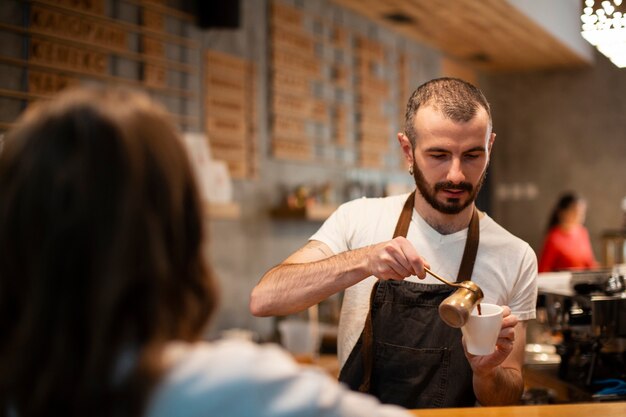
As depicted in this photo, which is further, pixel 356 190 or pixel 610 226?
pixel 610 226

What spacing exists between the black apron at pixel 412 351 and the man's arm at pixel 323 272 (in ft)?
0.70

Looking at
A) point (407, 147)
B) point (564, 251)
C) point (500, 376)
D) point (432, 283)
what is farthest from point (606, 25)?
point (564, 251)

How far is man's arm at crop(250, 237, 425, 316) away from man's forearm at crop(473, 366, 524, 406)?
1.37 feet

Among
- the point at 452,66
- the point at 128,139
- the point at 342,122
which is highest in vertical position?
the point at 452,66

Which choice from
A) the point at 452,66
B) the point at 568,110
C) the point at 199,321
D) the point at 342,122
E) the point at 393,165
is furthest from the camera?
the point at 568,110

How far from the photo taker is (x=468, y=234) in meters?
2.13

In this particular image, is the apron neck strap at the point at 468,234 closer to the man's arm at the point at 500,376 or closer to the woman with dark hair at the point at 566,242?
the man's arm at the point at 500,376

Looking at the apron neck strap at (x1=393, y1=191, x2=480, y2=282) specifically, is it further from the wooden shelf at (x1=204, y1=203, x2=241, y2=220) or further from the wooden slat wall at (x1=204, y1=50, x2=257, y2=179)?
the wooden slat wall at (x1=204, y1=50, x2=257, y2=179)

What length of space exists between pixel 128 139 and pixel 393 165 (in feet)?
20.9

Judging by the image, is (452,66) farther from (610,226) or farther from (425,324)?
(425,324)

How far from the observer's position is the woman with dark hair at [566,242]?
22.2 ft

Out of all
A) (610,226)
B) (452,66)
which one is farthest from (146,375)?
(610,226)

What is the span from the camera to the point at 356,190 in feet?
20.4

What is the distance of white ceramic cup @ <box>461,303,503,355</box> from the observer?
1643 mm
